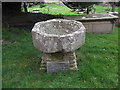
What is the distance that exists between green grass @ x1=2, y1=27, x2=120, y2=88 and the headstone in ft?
0.41

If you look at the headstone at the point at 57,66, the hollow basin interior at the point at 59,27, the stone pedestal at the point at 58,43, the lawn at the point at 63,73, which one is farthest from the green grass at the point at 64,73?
the hollow basin interior at the point at 59,27

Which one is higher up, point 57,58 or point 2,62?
point 57,58

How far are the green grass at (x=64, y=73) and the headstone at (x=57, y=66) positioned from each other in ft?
0.41

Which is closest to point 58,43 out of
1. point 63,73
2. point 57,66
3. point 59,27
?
point 57,66

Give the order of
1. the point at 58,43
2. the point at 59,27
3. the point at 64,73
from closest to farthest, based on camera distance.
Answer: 1. the point at 58,43
2. the point at 64,73
3. the point at 59,27

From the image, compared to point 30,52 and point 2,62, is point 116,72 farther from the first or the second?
point 2,62

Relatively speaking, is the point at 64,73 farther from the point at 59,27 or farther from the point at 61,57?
the point at 59,27

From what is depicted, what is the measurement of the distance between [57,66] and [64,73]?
25 centimetres

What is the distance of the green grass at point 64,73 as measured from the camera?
12.2 ft

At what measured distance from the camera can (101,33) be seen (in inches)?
333

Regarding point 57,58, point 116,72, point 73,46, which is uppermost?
point 73,46

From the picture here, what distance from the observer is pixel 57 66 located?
13.4ft

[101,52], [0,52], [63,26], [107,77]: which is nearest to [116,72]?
[107,77]

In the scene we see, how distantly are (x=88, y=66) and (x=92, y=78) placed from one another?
60cm
